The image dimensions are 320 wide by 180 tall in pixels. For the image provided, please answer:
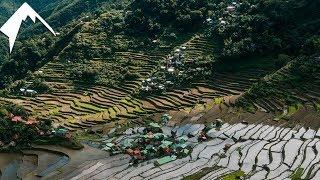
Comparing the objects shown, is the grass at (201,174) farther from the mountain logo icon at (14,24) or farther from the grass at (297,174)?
the mountain logo icon at (14,24)

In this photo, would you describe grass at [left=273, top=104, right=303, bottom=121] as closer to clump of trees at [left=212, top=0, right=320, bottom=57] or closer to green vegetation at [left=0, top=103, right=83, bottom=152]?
clump of trees at [left=212, top=0, right=320, bottom=57]

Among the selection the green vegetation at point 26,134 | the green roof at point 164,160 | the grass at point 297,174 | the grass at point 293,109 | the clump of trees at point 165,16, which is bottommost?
the grass at point 293,109

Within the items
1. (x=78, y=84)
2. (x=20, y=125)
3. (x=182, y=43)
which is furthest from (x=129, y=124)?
(x=182, y=43)

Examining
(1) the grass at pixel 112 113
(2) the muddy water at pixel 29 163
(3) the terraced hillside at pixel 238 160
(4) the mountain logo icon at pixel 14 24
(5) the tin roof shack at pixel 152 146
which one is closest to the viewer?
(4) the mountain logo icon at pixel 14 24

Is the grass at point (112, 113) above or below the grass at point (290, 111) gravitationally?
above

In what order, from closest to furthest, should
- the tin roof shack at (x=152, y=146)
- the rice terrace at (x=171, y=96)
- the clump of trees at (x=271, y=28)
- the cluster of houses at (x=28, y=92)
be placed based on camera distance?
1. the rice terrace at (x=171, y=96)
2. the tin roof shack at (x=152, y=146)
3. the clump of trees at (x=271, y=28)
4. the cluster of houses at (x=28, y=92)

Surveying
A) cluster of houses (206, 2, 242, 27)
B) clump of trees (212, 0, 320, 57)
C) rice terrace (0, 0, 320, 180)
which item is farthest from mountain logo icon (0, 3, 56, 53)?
cluster of houses (206, 2, 242, 27)

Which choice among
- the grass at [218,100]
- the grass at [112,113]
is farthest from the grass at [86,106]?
the grass at [218,100]

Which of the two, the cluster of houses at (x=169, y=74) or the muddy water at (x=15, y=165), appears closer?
the muddy water at (x=15, y=165)

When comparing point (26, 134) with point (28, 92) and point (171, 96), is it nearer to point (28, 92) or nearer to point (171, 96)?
point (28, 92)
